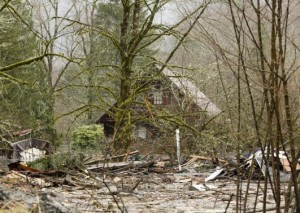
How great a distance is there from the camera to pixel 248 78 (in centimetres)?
374

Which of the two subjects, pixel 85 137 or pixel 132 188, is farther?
pixel 85 137

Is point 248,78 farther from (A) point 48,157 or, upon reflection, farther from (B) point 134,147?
(B) point 134,147

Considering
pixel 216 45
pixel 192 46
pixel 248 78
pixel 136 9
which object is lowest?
pixel 248 78

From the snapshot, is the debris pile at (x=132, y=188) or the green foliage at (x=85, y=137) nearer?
the debris pile at (x=132, y=188)

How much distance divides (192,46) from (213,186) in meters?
7.35

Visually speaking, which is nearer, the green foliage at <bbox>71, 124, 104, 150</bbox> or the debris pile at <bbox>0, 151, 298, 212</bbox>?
the debris pile at <bbox>0, 151, 298, 212</bbox>

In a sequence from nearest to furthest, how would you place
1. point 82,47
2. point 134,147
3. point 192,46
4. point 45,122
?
point 192,46 < point 134,147 < point 45,122 < point 82,47

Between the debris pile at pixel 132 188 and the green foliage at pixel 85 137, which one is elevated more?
the green foliage at pixel 85 137

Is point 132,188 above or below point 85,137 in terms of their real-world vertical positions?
below

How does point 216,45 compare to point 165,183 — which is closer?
point 216,45

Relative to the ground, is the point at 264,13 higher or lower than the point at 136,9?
lower

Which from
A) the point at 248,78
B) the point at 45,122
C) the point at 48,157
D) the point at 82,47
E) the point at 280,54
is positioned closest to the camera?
the point at 280,54

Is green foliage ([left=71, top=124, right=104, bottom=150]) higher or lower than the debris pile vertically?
higher

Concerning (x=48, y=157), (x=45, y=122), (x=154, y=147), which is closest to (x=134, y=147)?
(x=154, y=147)
